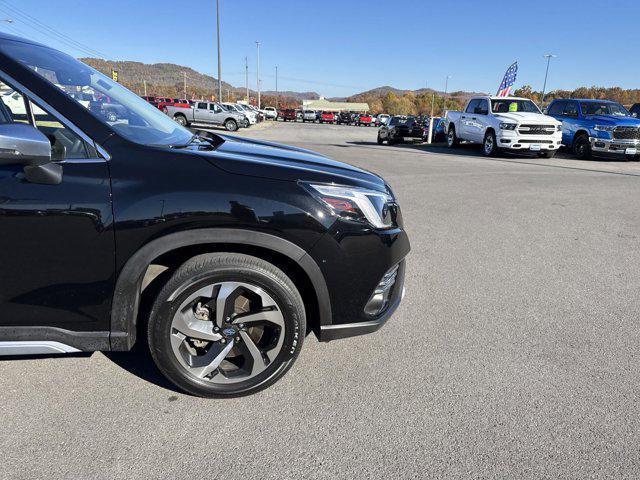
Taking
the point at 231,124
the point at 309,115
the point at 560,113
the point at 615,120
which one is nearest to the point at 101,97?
the point at 615,120

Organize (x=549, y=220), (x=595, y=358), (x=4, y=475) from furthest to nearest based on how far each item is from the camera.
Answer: (x=549, y=220), (x=595, y=358), (x=4, y=475)

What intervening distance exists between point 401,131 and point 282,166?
22.0 m

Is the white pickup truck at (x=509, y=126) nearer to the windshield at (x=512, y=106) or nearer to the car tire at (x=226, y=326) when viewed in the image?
the windshield at (x=512, y=106)

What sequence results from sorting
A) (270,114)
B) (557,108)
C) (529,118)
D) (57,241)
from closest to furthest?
(57,241) < (529,118) < (557,108) < (270,114)

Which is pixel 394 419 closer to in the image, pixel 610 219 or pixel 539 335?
pixel 539 335

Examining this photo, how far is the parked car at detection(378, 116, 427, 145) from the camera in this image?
23.4m

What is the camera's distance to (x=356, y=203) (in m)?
2.63

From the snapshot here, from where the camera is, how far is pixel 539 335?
3.46 meters

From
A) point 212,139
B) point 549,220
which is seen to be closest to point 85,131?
point 212,139

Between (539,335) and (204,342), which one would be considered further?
(539,335)

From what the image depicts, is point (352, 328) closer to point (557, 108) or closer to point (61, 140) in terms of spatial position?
point (61, 140)

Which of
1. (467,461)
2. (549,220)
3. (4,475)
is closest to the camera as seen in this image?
(4,475)

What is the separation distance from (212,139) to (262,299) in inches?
54.2

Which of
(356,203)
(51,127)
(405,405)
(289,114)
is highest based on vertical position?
(289,114)
